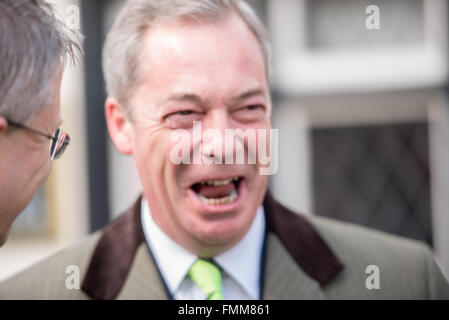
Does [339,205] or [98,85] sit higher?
[98,85]

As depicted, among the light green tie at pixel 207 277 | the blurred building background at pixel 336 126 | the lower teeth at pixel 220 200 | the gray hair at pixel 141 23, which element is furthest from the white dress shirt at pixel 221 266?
the blurred building background at pixel 336 126

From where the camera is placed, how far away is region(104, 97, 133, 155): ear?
1.53 meters

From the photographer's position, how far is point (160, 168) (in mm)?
1451

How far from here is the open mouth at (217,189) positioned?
1.46 m

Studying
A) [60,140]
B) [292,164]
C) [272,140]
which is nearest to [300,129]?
[292,164]

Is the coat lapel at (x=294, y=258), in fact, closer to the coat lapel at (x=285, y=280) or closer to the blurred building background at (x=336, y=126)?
the coat lapel at (x=285, y=280)

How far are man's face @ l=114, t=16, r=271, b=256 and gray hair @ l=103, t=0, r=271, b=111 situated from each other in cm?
3

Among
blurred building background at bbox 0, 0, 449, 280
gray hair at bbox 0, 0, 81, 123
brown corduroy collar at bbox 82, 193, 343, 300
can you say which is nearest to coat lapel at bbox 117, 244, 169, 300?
brown corduroy collar at bbox 82, 193, 343, 300

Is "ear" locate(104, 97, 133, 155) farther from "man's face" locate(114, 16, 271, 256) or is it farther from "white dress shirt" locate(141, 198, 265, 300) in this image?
"white dress shirt" locate(141, 198, 265, 300)

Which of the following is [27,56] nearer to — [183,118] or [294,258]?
[183,118]

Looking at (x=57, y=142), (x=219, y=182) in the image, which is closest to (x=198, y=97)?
(x=219, y=182)

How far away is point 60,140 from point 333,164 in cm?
244

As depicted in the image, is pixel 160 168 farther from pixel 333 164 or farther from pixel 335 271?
pixel 333 164

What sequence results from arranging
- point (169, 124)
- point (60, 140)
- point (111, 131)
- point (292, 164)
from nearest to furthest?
point (60, 140), point (169, 124), point (111, 131), point (292, 164)
